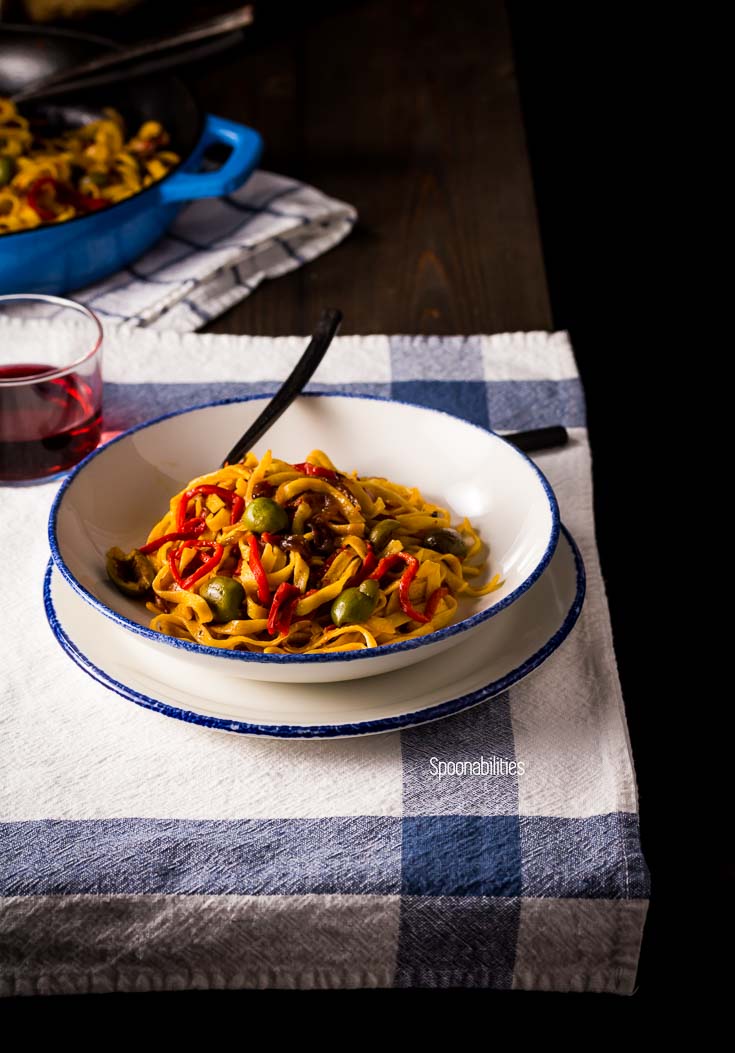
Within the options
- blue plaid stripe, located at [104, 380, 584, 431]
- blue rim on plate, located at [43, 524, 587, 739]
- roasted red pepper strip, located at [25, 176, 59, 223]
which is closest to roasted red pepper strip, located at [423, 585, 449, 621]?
blue rim on plate, located at [43, 524, 587, 739]

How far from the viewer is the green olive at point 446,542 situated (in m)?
1.22

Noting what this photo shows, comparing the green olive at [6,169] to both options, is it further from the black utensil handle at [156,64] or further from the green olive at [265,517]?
the green olive at [265,517]

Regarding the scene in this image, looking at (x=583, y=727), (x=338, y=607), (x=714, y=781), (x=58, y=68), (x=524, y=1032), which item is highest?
(x=58, y=68)

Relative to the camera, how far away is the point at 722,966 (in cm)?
181

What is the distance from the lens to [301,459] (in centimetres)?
143

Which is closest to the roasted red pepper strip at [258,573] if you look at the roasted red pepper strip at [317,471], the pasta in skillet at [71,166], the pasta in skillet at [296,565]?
the pasta in skillet at [296,565]

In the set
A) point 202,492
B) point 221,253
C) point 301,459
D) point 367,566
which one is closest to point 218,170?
point 221,253

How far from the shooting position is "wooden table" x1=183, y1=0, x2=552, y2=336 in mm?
1971

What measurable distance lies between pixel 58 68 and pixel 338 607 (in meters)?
1.51

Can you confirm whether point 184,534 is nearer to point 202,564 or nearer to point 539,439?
Answer: point 202,564

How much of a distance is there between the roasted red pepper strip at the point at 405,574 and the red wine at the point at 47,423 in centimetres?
54

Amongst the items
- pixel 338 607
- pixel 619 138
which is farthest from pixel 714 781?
pixel 619 138

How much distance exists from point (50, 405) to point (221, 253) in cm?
62

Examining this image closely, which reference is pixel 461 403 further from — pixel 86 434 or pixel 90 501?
pixel 90 501
